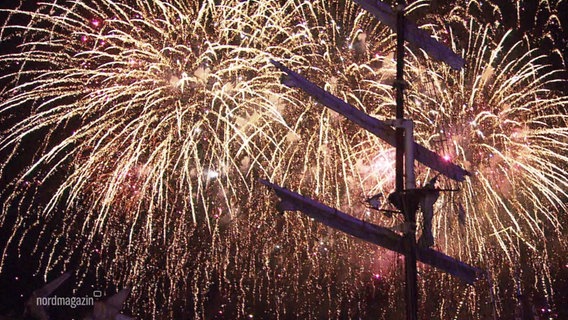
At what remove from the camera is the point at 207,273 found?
82.4 feet

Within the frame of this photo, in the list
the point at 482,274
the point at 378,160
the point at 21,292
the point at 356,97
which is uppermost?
the point at 356,97

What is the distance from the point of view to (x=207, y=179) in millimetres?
17172

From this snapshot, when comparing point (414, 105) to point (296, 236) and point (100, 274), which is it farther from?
point (100, 274)

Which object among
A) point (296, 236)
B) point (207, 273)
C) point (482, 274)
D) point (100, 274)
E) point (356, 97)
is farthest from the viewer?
point (100, 274)

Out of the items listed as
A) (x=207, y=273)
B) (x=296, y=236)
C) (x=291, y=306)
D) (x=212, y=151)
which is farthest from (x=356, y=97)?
(x=291, y=306)

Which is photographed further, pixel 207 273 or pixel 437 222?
pixel 207 273

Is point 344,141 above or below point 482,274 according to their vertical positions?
above

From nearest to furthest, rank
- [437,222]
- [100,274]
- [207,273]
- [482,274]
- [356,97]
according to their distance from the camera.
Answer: [482,274], [356,97], [437,222], [207,273], [100,274]

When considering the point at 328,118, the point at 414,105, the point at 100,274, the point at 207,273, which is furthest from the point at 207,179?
the point at 100,274

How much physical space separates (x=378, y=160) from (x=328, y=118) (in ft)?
6.46

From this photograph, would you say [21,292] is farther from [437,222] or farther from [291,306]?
[437,222]

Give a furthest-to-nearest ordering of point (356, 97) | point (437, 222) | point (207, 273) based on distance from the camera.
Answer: point (207, 273) → point (437, 222) → point (356, 97)

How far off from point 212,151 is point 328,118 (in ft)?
11.2

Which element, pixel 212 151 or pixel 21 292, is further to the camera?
pixel 21 292
